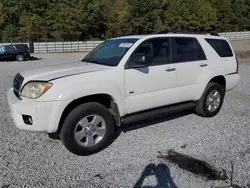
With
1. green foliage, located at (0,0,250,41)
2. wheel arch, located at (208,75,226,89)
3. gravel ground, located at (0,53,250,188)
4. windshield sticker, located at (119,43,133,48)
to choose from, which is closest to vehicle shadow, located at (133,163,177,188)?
gravel ground, located at (0,53,250,188)

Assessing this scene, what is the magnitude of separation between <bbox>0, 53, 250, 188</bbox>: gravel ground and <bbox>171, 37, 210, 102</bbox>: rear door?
692 millimetres

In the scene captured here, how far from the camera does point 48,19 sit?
42.6m

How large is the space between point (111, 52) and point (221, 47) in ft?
8.29

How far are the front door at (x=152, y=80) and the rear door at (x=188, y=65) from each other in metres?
0.15

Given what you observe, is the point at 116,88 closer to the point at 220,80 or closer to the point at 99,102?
the point at 99,102

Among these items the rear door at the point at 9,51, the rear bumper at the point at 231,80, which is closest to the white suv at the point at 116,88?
the rear bumper at the point at 231,80

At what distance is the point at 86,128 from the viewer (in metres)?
3.68

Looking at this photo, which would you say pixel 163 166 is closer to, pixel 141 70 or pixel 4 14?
pixel 141 70

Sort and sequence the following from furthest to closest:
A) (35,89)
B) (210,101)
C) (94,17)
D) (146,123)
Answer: (94,17)
(210,101)
(146,123)
(35,89)

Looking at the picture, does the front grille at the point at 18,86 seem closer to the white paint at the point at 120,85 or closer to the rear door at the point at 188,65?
the white paint at the point at 120,85

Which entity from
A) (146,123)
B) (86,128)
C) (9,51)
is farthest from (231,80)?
(9,51)

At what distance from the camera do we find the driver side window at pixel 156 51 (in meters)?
4.23

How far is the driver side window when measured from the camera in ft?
13.9

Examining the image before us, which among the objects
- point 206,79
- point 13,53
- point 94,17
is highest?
point 94,17
